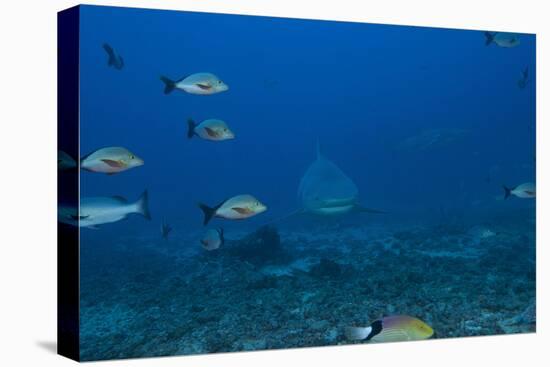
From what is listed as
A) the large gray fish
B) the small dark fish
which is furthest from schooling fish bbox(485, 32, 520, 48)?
the large gray fish

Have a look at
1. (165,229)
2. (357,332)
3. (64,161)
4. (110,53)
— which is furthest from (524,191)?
(64,161)

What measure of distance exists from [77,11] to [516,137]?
5.19 m

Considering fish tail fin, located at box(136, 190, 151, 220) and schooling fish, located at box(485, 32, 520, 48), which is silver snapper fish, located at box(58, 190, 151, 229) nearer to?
fish tail fin, located at box(136, 190, 151, 220)

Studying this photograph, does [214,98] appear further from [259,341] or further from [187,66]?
[259,341]

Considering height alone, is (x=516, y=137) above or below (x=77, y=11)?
below

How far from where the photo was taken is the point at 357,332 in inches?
278

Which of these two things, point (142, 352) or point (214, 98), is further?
point (214, 98)

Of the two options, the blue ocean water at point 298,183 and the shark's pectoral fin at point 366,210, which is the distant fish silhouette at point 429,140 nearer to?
the blue ocean water at point 298,183

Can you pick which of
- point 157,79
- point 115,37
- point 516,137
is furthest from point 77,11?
point 516,137

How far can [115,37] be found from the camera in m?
6.33

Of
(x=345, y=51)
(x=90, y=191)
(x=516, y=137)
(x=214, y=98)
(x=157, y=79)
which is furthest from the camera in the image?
(x=516, y=137)

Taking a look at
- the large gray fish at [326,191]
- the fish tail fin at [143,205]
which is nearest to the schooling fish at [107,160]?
the fish tail fin at [143,205]

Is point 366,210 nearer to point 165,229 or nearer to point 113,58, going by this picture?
point 165,229

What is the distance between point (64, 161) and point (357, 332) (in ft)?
11.1
